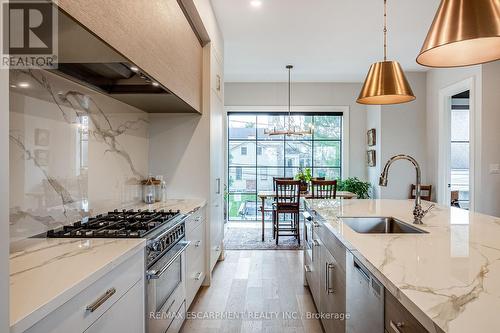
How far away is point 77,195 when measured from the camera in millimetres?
1898

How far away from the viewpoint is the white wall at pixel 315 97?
6520 millimetres

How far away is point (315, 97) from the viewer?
6.54 m

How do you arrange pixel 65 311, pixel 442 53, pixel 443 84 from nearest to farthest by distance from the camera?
pixel 65 311, pixel 442 53, pixel 443 84

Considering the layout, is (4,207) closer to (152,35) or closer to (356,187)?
(152,35)

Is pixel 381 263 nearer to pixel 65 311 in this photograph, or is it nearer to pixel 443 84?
pixel 65 311

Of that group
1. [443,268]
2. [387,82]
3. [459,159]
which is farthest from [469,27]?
[459,159]

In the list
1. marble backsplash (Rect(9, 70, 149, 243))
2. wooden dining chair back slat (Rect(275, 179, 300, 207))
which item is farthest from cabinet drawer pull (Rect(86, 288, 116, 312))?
wooden dining chair back slat (Rect(275, 179, 300, 207))

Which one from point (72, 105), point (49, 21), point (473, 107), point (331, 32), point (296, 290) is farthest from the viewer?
point (473, 107)

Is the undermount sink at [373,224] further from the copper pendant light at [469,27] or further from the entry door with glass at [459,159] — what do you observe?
the entry door with glass at [459,159]

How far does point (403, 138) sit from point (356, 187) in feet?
4.28

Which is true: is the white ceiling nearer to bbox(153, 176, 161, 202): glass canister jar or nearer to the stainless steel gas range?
bbox(153, 176, 161, 202): glass canister jar

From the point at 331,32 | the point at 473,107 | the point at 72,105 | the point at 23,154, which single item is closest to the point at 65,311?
the point at 23,154

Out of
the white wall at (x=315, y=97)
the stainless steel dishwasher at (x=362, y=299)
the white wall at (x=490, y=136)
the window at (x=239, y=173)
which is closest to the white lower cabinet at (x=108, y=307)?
the stainless steel dishwasher at (x=362, y=299)

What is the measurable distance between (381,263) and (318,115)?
5842 mm
